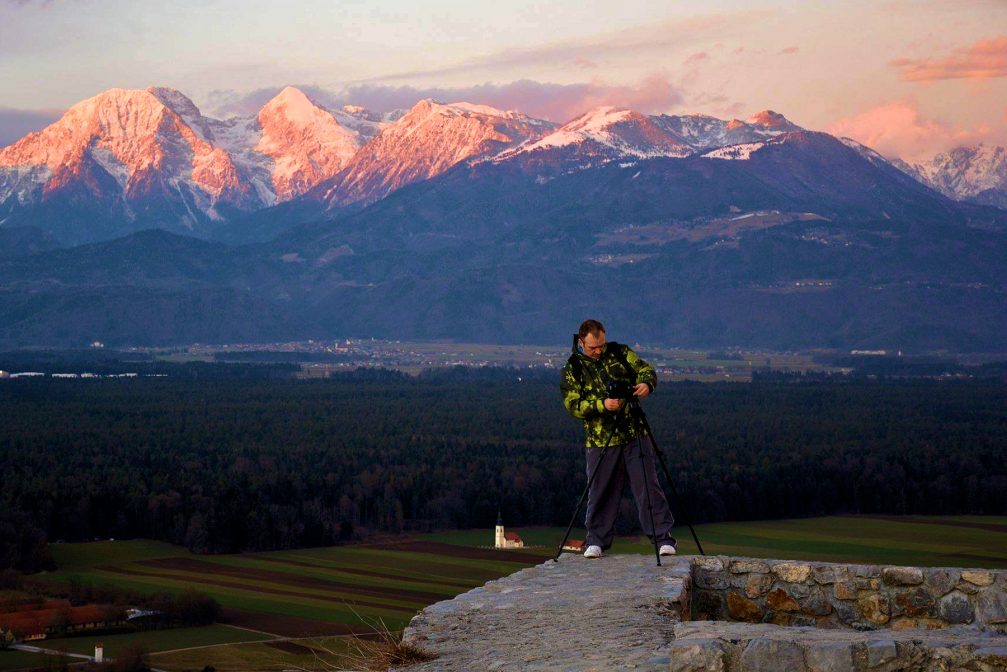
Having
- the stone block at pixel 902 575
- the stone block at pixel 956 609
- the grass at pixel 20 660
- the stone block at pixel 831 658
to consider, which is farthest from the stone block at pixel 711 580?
the grass at pixel 20 660

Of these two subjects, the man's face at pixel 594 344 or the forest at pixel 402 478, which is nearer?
the man's face at pixel 594 344

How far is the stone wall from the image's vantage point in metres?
19.8

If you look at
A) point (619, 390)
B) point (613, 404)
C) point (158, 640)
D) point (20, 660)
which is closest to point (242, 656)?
point (158, 640)

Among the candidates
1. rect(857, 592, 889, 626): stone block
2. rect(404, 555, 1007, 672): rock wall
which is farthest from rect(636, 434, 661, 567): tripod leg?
rect(857, 592, 889, 626): stone block

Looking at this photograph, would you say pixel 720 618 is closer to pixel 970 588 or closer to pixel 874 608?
pixel 874 608

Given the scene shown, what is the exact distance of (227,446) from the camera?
163m

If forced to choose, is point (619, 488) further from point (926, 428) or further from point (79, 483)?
point (926, 428)

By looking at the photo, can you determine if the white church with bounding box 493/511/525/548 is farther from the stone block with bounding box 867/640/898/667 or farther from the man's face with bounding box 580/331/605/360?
the stone block with bounding box 867/640/898/667

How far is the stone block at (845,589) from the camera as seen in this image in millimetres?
20391

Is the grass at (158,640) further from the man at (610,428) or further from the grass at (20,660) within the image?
the man at (610,428)

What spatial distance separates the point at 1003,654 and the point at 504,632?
5.82 m

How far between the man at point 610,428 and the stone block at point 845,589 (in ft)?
8.37

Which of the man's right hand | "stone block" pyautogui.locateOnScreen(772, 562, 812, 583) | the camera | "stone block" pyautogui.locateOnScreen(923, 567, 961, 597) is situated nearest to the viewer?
"stone block" pyautogui.locateOnScreen(923, 567, 961, 597)

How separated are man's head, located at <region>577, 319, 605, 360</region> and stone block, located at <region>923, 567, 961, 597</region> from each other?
507 cm
